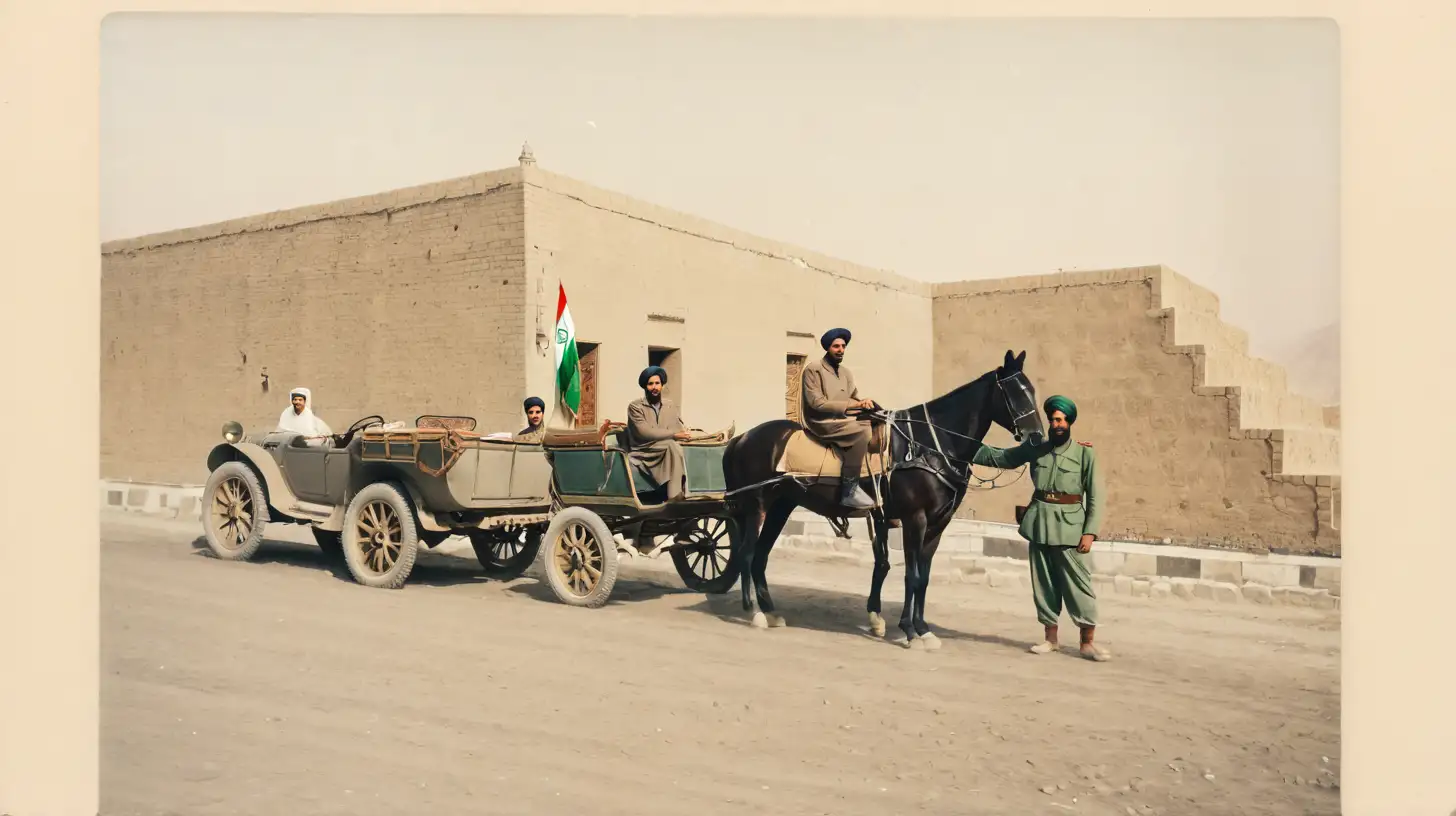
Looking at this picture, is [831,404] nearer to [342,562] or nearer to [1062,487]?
[1062,487]

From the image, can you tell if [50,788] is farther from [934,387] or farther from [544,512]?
[934,387]

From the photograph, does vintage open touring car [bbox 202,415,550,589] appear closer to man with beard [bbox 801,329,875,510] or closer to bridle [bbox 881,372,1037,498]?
man with beard [bbox 801,329,875,510]

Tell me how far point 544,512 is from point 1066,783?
17.2 ft

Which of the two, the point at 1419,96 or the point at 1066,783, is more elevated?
the point at 1419,96

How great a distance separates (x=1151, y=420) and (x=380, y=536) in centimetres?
974

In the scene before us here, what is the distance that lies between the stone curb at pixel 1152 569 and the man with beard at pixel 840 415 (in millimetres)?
2739

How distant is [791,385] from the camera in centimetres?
1528

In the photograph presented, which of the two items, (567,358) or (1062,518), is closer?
(1062,518)

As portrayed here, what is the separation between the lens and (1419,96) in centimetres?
593

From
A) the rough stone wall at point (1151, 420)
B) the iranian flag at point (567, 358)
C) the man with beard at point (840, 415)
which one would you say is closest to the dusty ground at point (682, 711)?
the man with beard at point (840, 415)

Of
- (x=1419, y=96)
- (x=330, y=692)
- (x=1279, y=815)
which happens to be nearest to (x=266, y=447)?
(x=330, y=692)

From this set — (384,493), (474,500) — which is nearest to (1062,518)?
(474,500)

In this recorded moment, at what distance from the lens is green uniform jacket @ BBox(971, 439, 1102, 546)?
6066mm

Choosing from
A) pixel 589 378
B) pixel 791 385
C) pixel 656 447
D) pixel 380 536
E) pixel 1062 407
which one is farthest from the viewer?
pixel 791 385
